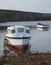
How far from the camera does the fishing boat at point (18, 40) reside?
330 inches

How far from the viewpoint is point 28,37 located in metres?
8.85

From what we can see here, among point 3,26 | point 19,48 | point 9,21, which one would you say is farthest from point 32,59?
point 9,21

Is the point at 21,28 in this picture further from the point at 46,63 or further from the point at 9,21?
the point at 9,21

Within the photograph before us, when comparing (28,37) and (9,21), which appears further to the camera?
(9,21)

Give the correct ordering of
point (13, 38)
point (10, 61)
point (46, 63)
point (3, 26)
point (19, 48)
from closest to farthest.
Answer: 1. point (46, 63)
2. point (10, 61)
3. point (19, 48)
4. point (13, 38)
5. point (3, 26)

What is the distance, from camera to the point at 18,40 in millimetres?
8516

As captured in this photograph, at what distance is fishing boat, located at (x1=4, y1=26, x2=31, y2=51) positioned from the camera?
8.37 metres

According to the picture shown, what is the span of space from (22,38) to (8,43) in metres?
0.49

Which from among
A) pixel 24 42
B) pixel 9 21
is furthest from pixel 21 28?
pixel 9 21

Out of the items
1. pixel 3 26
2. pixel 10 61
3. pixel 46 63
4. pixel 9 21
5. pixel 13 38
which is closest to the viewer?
pixel 46 63

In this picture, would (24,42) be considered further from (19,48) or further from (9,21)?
(9,21)

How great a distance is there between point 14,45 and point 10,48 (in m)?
0.26

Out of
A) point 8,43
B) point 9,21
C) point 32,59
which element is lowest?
point 9,21

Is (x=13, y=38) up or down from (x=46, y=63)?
down
